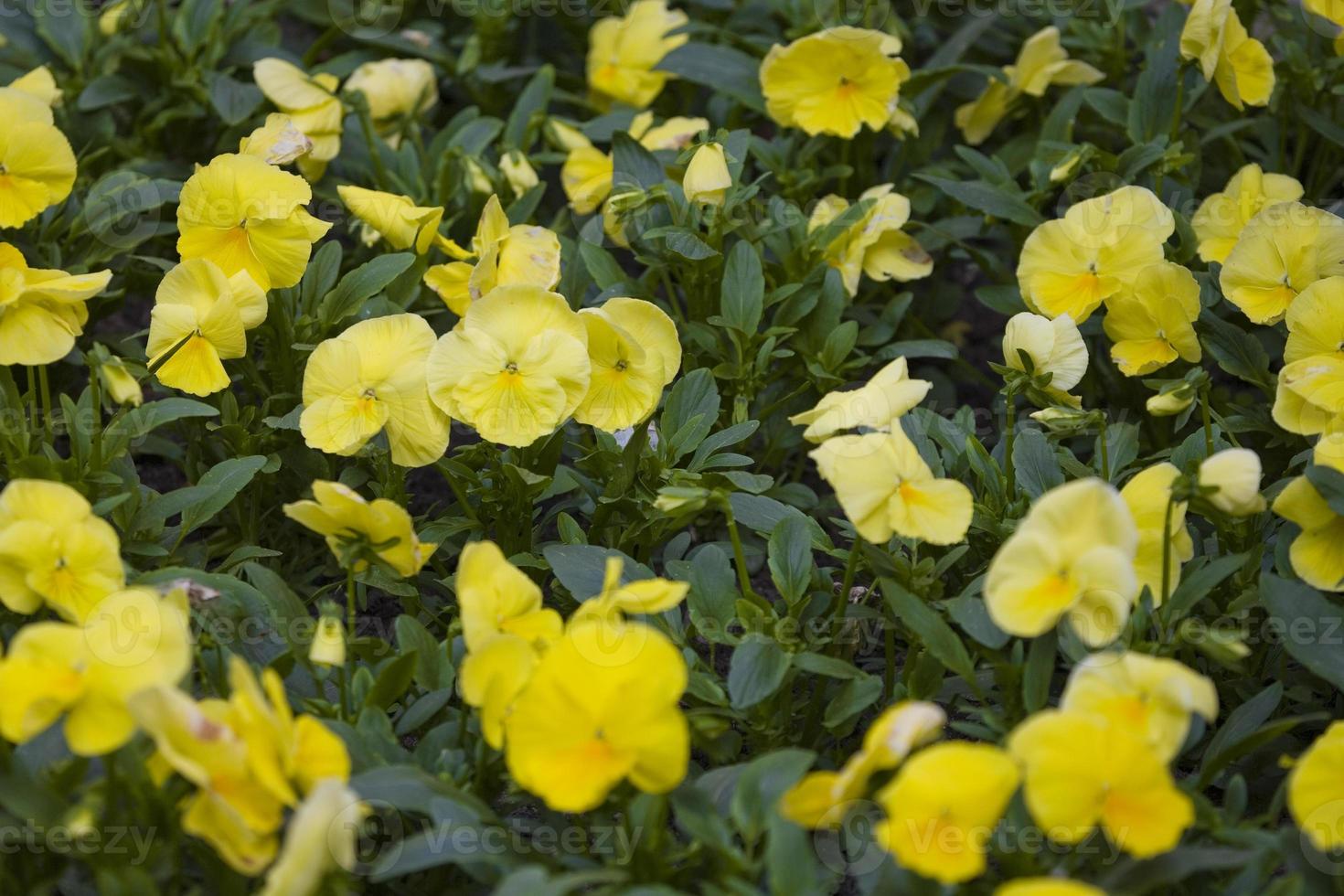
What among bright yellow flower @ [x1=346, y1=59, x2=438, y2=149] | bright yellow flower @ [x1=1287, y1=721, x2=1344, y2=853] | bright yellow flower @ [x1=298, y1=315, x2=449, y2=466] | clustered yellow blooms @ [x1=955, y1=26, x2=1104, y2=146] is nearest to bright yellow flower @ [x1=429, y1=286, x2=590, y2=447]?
bright yellow flower @ [x1=298, y1=315, x2=449, y2=466]

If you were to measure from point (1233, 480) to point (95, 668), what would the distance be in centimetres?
132

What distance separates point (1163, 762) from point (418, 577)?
3.83 feet

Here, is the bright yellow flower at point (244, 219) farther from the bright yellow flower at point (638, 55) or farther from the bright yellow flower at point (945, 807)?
the bright yellow flower at point (945, 807)

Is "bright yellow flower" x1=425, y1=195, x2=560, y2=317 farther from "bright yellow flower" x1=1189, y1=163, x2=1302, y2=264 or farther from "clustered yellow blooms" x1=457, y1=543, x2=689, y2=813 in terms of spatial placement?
"bright yellow flower" x1=1189, y1=163, x2=1302, y2=264

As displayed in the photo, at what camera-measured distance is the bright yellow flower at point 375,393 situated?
79.7 inches

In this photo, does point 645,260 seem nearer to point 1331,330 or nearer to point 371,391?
point 371,391

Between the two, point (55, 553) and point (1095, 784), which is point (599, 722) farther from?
point (55, 553)

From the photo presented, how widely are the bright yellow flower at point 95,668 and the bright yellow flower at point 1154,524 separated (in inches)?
46.5

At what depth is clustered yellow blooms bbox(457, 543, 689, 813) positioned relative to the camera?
1.56 m

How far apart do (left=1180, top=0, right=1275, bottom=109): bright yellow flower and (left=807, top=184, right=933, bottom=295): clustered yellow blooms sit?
1.90 feet

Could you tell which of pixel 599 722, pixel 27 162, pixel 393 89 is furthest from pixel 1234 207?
pixel 27 162

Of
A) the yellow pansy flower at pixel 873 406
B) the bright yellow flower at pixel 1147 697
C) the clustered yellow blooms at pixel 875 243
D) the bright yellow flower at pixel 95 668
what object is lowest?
the clustered yellow blooms at pixel 875 243

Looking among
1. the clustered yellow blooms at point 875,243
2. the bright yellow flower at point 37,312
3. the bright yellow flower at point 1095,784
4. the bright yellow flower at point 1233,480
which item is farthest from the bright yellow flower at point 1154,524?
the bright yellow flower at point 37,312

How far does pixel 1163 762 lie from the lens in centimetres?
152
